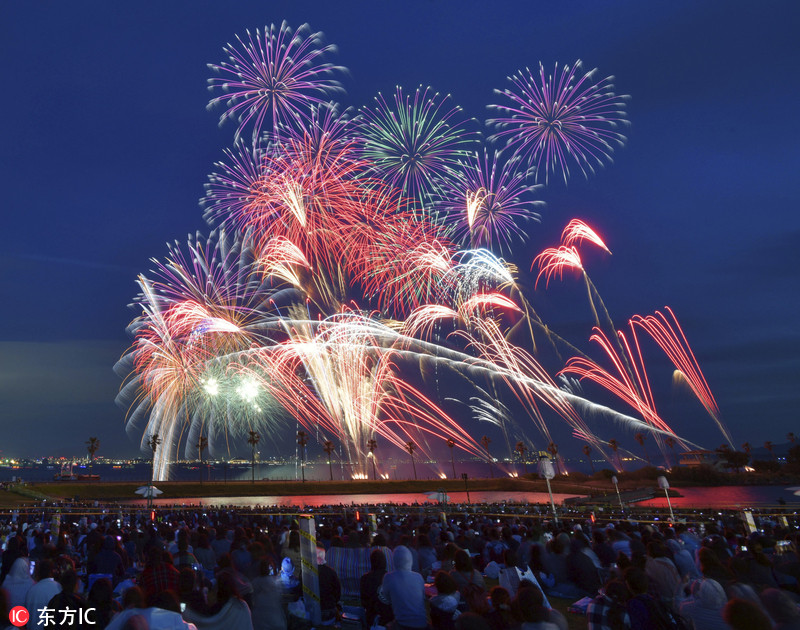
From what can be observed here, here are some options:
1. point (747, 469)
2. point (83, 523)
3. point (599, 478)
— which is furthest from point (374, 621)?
point (747, 469)

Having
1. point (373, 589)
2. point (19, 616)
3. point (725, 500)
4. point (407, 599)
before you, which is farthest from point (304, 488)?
point (407, 599)

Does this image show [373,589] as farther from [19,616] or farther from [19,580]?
[19,580]

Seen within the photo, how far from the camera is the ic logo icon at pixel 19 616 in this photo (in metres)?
6.33

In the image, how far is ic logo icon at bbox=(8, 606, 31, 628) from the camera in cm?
633

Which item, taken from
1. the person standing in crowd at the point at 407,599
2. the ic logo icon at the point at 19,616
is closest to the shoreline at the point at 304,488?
the person standing in crowd at the point at 407,599

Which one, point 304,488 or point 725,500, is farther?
point 304,488

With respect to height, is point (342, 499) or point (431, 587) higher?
point (431, 587)

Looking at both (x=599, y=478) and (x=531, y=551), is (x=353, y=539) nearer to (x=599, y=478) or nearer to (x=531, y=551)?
(x=531, y=551)

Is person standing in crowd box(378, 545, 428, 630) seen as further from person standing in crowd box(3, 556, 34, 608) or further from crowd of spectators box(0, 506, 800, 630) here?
person standing in crowd box(3, 556, 34, 608)

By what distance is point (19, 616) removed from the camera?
6.54 meters

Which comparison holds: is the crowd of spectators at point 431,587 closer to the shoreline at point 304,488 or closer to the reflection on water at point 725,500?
the reflection on water at point 725,500

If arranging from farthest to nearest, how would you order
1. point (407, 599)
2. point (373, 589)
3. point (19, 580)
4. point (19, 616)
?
point (373, 589) → point (19, 580) → point (407, 599) → point (19, 616)

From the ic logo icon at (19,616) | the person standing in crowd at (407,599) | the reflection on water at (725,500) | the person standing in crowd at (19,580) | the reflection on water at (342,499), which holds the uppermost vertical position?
the person standing in crowd at (19,580)

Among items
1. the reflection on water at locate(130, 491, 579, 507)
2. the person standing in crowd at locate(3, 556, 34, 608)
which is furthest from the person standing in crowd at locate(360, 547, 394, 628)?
the reflection on water at locate(130, 491, 579, 507)
